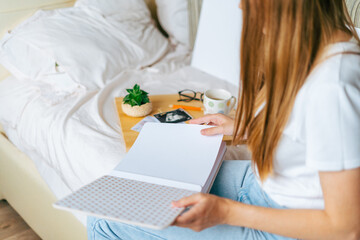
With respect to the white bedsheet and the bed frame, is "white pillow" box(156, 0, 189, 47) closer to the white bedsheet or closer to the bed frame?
the white bedsheet

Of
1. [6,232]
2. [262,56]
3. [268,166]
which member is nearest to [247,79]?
[262,56]

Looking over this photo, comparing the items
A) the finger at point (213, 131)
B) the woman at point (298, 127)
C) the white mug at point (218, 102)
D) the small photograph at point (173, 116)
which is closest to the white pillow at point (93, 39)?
the small photograph at point (173, 116)

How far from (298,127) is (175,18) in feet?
4.27

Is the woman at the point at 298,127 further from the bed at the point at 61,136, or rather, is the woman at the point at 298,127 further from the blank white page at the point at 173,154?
the bed at the point at 61,136

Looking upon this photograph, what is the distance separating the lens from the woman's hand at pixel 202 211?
23.9 inches

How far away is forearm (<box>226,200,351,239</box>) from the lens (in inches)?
22.9

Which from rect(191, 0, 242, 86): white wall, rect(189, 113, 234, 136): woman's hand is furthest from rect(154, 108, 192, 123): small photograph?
rect(191, 0, 242, 86): white wall

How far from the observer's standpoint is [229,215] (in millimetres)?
644

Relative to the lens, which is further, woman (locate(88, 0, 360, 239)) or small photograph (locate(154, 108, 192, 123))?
small photograph (locate(154, 108, 192, 123))

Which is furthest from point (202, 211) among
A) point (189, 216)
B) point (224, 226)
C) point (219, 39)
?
point (219, 39)

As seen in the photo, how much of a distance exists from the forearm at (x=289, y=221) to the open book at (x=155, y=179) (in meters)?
0.11

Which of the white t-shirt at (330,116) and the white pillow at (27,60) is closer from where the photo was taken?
the white t-shirt at (330,116)

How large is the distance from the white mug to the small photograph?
0.07 metres

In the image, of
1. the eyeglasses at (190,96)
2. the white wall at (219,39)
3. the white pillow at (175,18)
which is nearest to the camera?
the eyeglasses at (190,96)
